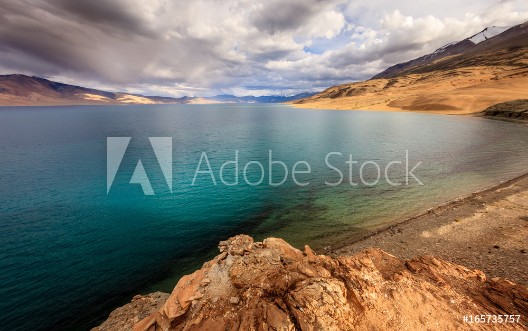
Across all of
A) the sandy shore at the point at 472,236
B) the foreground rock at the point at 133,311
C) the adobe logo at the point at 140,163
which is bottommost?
the sandy shore at the point at 472,236

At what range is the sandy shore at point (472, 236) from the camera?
16397mm

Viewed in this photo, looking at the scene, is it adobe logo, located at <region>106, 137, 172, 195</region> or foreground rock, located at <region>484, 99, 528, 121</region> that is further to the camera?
foreground rock, located at <region>484, 99, 528, 121</region>

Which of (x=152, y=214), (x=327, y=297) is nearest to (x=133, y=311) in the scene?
(x=327, y=297)

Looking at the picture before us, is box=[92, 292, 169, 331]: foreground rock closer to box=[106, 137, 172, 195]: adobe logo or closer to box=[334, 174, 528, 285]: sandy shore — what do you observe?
box=[334, 174, 528, 285]: sandy shore

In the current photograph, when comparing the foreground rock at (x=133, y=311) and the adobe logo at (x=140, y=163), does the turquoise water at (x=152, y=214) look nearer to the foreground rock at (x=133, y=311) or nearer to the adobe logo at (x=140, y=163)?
the adobe logo at (x=140, y=163)

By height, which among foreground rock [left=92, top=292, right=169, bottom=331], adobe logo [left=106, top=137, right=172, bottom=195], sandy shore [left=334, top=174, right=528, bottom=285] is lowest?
sandy shore [left=334, top=174, right=528, bottom=285]

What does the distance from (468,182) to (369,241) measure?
2294 cm

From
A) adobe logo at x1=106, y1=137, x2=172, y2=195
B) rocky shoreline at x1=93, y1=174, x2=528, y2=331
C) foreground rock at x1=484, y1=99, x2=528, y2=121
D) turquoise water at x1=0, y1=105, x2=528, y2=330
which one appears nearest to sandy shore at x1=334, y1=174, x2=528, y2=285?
turquoise water at x1=0, y1=105, x2=528, y2=330

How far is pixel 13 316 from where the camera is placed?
14.2 meters

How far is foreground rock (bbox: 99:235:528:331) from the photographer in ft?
26.5
